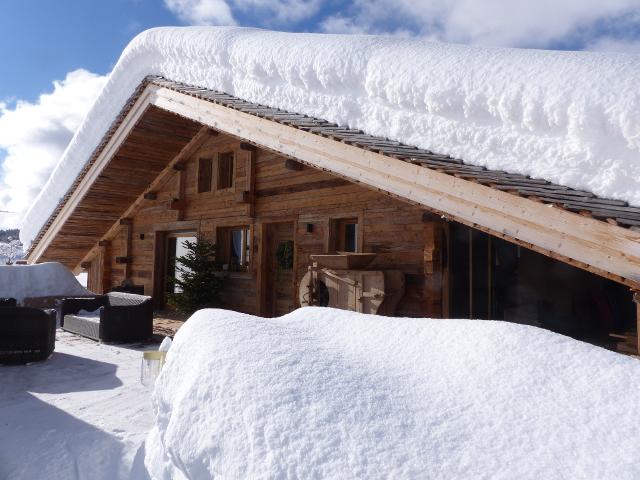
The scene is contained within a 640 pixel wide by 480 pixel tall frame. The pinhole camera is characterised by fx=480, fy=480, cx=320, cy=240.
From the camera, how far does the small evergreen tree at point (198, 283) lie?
9852mm

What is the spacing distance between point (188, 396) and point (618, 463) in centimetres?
173

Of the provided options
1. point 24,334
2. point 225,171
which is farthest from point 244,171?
point 24,334

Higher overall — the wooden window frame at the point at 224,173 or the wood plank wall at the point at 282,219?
the wooden window frame at the point at 224,173

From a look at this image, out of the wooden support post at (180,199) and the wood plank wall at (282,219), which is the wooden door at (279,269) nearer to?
the wood plank wall at (282,219)

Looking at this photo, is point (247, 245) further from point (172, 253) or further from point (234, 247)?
point (172, 253)

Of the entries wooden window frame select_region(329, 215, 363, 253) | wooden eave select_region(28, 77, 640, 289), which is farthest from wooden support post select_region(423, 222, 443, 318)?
wooden eave select_region(28, 77, 640, 289)

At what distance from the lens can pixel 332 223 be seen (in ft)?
27.2

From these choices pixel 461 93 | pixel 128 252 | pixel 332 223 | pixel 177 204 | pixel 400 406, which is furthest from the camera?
pixel 128 252

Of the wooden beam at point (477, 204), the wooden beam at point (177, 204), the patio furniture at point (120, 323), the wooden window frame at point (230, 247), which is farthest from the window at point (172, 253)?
the wooden beam at point (477, 204)

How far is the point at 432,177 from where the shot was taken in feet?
14.2

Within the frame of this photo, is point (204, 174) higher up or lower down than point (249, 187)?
higher up

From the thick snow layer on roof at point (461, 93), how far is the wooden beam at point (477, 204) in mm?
594

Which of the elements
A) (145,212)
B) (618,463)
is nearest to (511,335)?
(618,463)

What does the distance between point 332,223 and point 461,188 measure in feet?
14.1
